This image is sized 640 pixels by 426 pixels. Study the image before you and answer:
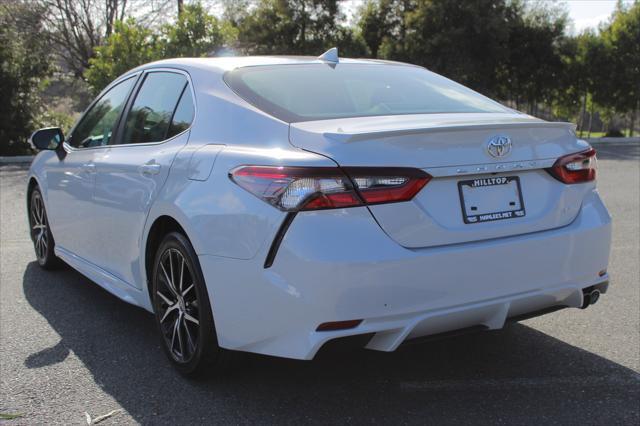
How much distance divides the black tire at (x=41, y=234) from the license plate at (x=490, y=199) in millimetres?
3703

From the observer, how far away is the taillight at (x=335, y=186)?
2.67 metres

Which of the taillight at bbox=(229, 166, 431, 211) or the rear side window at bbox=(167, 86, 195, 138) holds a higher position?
the rear side window at bbox=(167, 86, 195, 138)

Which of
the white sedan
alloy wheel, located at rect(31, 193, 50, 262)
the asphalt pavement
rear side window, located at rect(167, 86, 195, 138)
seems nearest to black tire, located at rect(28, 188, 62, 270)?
alloy wheel, located at rect(31, 193, 50, 262)

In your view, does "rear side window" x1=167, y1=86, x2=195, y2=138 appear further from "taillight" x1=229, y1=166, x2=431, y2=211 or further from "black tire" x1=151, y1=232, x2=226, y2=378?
"taillight" x1=229, y1=166, x2=431, y2=211

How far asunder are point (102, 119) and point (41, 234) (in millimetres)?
1501

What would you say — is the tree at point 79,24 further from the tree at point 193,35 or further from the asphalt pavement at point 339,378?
the asphalt pavement at point 339,378

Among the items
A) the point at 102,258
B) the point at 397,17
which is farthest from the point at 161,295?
the point at 397,17

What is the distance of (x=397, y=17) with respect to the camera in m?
28.7

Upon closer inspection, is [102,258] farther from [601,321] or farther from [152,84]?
[601,321]

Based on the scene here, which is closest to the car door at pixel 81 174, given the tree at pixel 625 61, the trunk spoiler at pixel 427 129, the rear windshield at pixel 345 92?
the rear windshield at pixel 345 92

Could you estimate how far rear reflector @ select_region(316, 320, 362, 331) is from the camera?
269cm

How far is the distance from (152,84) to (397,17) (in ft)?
84.9

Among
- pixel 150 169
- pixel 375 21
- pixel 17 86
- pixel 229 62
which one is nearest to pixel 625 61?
pixel 375 21

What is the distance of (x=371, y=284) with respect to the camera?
105 inches
